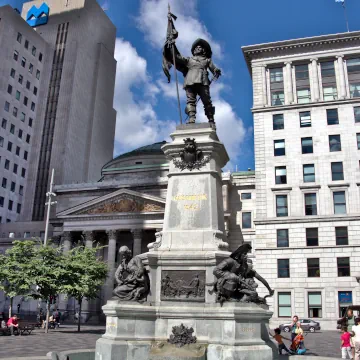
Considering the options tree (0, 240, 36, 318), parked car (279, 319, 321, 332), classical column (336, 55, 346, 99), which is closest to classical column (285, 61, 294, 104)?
classical column (336, 55, 346, 99)

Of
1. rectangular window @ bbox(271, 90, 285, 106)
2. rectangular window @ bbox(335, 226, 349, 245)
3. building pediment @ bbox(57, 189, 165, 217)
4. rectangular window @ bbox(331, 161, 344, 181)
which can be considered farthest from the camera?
building pediment @ bbox(57, 189, 165, 217)

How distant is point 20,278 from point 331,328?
33.3 m

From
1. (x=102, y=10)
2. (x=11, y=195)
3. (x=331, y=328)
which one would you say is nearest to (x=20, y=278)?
(x=331, y=328)

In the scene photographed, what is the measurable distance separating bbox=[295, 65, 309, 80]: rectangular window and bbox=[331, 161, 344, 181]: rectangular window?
41.9 feet

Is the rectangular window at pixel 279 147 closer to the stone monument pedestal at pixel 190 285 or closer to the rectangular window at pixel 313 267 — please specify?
the rectangular window at pixel 313 267

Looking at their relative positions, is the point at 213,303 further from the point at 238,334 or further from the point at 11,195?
the point at 11,195

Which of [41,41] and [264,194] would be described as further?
[41,41]

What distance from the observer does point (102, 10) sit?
421ft

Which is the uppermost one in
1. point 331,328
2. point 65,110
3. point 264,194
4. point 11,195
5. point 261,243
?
point 65,110

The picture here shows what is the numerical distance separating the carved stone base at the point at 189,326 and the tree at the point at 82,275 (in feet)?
93.9

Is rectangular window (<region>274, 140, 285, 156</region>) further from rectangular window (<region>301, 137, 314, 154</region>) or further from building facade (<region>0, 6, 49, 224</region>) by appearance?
building facade (<region>0, 6, 49, 224</region>)

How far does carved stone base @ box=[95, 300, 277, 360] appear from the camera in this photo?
10656 millimetres

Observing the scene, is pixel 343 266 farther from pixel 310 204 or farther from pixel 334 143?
pixel 334 143

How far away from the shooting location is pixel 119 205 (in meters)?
70.2
